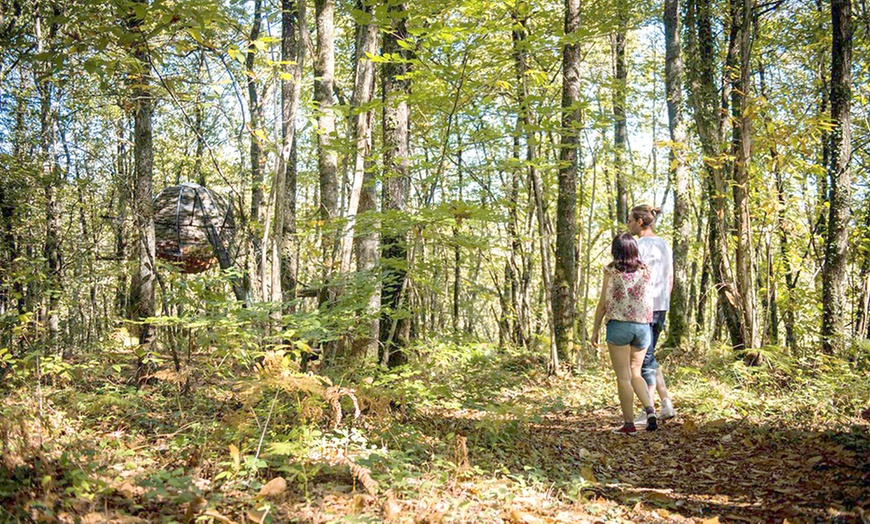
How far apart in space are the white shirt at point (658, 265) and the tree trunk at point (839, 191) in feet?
10.1

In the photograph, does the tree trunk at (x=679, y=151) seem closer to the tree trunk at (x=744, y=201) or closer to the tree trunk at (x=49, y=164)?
the tree trunk at (x=744, y=201)

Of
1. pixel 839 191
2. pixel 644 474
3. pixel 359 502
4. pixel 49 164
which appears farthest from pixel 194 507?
pixel 49 164

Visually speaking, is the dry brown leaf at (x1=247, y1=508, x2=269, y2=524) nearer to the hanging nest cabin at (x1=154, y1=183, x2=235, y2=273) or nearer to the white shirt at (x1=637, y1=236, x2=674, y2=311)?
the white shirt at (x1=637, y1=236, x2=674, y2=311)

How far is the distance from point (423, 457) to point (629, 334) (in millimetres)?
2375

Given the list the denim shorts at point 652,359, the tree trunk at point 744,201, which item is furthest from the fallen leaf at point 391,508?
the tree trunk at point 744,201

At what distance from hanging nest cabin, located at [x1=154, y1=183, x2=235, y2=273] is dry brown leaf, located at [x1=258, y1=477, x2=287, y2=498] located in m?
5.52

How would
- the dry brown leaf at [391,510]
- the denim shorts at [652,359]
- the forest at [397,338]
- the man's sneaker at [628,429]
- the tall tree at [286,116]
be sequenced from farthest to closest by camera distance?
the tall tree at [286,116] < the denim shorts at [652,359] < the man's sneaker at [628,429] < the forest at [397,338] < the dry brown leaf at [391,510]

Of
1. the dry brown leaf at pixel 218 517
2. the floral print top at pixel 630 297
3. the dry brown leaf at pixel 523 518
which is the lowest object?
the dry brown leaf at pixel 523 518

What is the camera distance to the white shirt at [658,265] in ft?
19.0

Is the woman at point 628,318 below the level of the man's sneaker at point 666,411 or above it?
above

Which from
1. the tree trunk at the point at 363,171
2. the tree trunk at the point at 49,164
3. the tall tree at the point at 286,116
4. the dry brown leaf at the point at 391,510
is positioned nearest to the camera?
the dry brown leaf at the point at 391,510

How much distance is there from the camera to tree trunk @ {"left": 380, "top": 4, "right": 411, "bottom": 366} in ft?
19.1

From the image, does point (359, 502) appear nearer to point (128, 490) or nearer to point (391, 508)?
point (391, 508)

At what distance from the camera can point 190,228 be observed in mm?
8211
